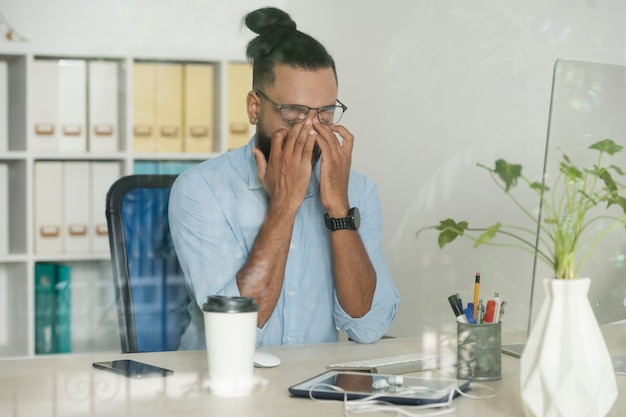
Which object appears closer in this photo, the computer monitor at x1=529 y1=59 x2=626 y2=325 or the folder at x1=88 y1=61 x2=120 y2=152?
the computer monitor at x1=529 y1=59 x2=626 y2=325

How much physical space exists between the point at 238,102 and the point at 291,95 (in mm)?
320

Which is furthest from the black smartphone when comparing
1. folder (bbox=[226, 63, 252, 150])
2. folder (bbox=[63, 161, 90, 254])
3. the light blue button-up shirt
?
folder (bbox=[226, 63, 252, 150])

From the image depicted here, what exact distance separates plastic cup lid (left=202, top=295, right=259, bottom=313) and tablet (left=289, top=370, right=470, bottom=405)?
0.12 m

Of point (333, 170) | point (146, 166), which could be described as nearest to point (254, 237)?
point (333, 170)

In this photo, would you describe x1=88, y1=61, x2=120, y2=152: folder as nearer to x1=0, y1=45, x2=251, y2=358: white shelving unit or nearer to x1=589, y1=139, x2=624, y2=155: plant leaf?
x1=0, y1=45, x2=251, y2=358: white shelving unit

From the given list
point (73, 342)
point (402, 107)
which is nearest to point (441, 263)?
point (402, 107)

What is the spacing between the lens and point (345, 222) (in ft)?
5.39

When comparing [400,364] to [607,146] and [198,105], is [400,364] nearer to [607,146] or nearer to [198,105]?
[607,146]

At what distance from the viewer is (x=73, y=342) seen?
207 cm

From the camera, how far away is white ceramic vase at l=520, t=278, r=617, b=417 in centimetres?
95

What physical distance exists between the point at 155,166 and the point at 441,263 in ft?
2.66

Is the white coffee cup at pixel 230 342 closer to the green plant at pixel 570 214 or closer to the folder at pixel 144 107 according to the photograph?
the green plant at pixel 570 214

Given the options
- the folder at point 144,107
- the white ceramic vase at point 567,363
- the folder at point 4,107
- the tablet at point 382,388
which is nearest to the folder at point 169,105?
the folder at point 144,107

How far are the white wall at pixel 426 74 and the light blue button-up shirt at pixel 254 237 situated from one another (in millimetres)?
365
